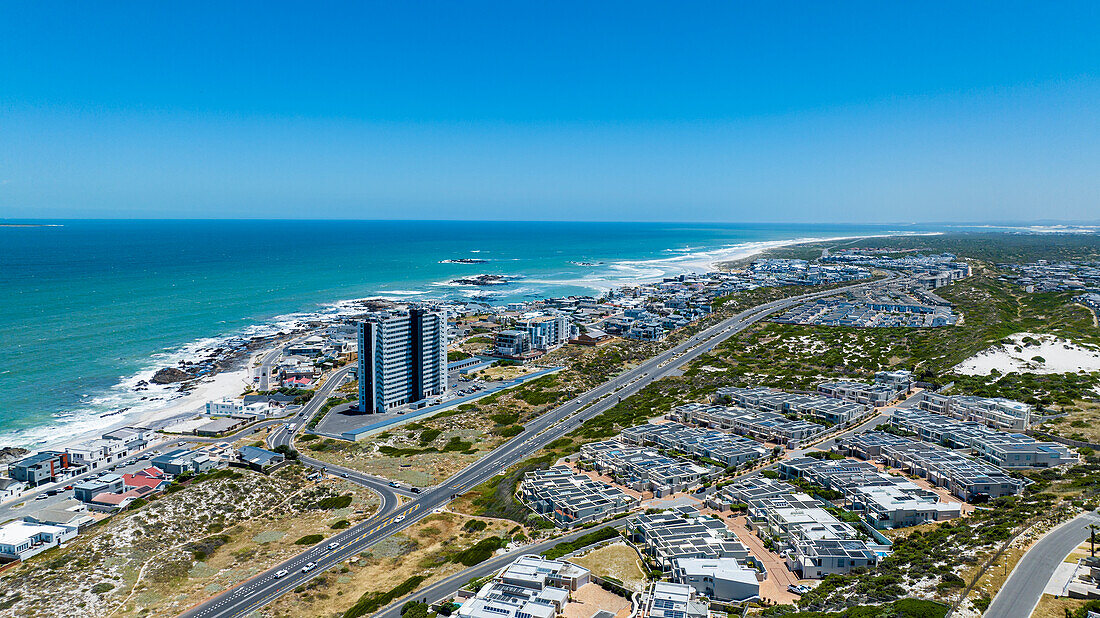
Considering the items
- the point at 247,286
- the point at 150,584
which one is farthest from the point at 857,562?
the point at 247,286

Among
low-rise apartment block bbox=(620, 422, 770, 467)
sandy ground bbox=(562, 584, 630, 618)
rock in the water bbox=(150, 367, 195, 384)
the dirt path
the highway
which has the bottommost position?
the highway

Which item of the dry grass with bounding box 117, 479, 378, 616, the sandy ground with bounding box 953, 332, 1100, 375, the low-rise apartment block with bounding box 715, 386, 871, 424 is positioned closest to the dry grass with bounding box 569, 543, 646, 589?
the dry grass with bounding box 117, 479, 378, 616

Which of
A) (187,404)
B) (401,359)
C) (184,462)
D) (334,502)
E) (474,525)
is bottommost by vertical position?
(334,502)

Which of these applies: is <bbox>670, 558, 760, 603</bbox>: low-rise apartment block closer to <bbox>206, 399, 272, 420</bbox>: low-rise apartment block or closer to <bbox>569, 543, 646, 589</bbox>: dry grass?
<bbox>569, 543, 646, 589</bbox>: dry grass

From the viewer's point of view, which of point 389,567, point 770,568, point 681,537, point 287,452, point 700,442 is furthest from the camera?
point 287,452

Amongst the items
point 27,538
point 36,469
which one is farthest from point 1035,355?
point 36,469

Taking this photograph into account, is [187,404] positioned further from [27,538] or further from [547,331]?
[547,331]
